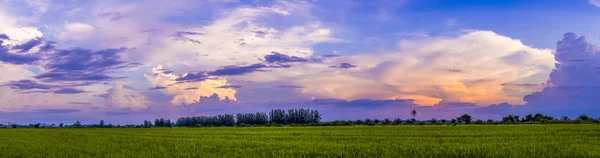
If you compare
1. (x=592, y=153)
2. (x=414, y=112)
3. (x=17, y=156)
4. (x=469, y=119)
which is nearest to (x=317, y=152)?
(x=592, y=153)

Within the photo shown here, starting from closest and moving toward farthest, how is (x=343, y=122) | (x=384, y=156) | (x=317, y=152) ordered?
(x=384, y=156) → (x=317, y=152) → (x=343, y=122)

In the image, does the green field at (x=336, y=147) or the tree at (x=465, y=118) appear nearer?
the green field at (x=336, y=147)

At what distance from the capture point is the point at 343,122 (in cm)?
13350

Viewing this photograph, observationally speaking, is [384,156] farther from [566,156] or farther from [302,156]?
[566,156]

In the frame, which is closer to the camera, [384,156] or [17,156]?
[384,156]

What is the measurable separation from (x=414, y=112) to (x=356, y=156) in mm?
177937

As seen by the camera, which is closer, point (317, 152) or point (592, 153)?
point (592, 153)

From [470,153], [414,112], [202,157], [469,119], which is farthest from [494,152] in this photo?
[414,112]

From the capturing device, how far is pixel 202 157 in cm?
1675

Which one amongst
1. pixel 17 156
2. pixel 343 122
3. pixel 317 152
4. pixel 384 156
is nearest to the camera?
→ pixel 384 156

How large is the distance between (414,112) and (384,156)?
7025 inches

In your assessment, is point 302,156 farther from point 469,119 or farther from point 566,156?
point 469,119

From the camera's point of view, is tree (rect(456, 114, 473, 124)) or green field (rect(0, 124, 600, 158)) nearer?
green field (rect(0, 124, 600, 158))

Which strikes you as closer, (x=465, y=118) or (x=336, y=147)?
(x=336, y=147)
